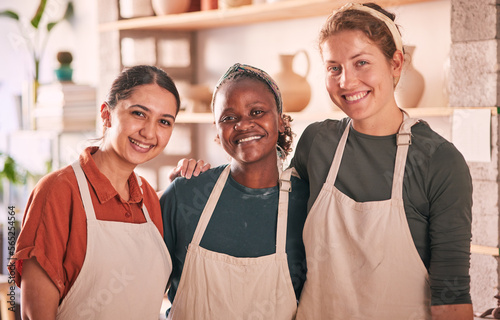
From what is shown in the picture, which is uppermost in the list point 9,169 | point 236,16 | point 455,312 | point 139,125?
point 236,16

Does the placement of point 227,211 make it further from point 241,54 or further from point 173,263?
point 241,54

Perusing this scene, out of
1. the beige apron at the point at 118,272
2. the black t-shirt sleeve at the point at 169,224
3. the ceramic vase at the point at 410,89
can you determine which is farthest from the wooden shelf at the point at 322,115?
the beige apron at the point at 118,272

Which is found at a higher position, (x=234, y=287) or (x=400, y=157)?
(x=400, y=157)

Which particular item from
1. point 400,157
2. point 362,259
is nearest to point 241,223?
point 362,259

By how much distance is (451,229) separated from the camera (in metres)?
1.51

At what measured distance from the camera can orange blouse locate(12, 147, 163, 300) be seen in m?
1.49

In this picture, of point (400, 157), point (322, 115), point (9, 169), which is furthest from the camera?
point (9, 169)

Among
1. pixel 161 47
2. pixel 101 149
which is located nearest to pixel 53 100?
pixel 161 47

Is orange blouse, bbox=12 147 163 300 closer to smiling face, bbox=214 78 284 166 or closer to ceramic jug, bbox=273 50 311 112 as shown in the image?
smiling face, bbox=214 78 284 166

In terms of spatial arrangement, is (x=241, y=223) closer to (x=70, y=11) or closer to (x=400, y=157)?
(x=400, y=157)

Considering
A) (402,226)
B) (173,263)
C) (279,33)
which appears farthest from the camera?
(279,33)

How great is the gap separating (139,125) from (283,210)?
1.61 ft

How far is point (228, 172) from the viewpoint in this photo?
1.88 m

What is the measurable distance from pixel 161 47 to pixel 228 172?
2.05 m
